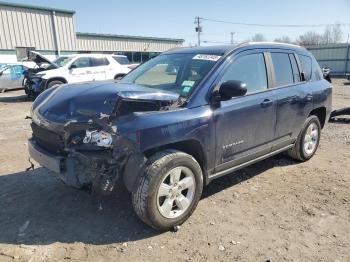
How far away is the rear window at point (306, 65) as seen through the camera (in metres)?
5.57

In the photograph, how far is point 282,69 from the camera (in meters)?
5.05

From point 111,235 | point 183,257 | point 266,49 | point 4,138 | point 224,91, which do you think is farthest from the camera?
point 4,138

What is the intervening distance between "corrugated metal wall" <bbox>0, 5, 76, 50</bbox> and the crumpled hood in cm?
2456

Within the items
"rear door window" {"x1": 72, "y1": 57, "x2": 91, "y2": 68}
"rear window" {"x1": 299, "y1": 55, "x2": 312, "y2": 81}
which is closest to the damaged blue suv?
"rear window" {"x1": 299, "y1": 55, "x2": 312, "y2": 81}

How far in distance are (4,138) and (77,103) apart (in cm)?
466

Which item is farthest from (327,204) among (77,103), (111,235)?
(77,103)

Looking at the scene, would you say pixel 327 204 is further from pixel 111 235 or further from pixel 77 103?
pixel 77 103

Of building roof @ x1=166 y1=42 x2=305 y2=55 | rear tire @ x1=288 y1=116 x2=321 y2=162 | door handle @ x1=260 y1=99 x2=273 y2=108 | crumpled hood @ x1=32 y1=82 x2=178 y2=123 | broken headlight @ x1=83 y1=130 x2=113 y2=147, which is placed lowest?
rear tire @ x1=288 y1=116 x2=321 y2=162

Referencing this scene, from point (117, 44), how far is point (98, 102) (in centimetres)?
3570

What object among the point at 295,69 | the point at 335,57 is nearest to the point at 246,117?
the point at 295,69

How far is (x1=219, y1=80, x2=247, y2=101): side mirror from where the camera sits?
3.78 m

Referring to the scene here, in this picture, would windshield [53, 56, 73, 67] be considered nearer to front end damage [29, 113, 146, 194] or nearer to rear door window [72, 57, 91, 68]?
rear door window [72, 57, 91, 68]

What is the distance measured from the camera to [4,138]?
755 cm

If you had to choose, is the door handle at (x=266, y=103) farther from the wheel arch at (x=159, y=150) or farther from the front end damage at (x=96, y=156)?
the front end damage at (x=96, y=156)
